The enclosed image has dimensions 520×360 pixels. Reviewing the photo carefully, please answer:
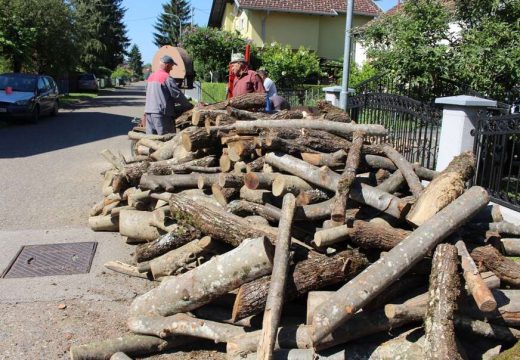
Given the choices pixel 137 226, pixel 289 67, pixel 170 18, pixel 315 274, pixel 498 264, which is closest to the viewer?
pixel 315 274

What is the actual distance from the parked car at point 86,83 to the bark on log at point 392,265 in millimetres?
45938

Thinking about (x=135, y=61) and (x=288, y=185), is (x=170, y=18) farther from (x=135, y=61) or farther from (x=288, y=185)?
(x=288, y=185)

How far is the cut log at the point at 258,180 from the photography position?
206 inches

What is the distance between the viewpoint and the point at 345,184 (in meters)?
4.91

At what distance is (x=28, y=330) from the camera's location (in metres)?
4.73

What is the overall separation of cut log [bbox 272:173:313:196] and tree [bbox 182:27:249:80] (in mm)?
20611

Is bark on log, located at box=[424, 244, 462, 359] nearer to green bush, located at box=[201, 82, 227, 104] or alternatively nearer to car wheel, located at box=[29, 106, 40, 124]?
car wheel, located at box=[29, 106, 40, 124]

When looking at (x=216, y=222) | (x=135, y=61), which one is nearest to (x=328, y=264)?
(x=216, y=222)

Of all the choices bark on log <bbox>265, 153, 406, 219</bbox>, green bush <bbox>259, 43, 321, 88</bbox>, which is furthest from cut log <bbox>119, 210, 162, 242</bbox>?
green bush <bbox>259, 43, 321, 88</bbox>

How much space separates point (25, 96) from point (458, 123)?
16.9 metres

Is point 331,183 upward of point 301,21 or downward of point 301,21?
downward

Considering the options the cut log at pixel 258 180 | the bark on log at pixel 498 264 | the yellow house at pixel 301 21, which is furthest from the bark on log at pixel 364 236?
the yellow house at pixel 301 21

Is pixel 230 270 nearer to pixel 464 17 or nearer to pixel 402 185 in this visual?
Answer: pixel 402 185

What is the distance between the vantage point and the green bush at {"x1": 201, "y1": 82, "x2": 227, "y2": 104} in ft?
79.5
